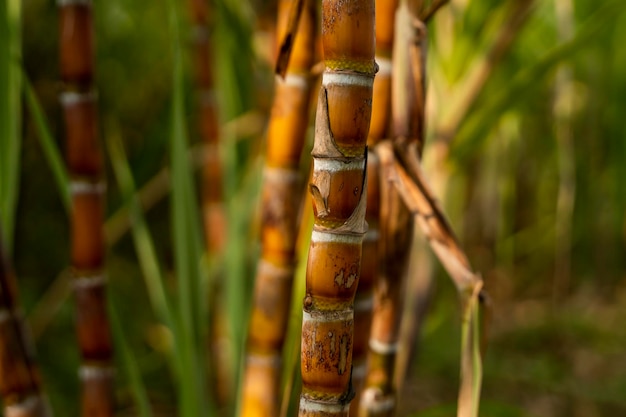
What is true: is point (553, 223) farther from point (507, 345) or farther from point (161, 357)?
point (161, 357)

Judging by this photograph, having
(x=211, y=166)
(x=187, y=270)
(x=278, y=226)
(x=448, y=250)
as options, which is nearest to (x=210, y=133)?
(x=211, y=166)

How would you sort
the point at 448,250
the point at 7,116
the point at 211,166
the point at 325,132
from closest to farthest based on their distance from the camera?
the point at 325,132 < the point at 448,250 < the point at 7,116 < the point at 211,166

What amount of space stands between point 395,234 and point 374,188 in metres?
0.03

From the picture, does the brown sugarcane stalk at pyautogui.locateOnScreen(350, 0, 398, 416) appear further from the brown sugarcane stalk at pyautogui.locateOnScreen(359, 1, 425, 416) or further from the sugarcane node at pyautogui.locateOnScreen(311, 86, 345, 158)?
the sugarcane node at pyautogui.locateOnScreen(311, 86, 345, 158)

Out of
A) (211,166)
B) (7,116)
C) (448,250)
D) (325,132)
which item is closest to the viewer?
(325,132)

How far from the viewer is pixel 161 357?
105 centimetres

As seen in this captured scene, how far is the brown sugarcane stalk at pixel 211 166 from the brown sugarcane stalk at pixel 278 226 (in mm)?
371

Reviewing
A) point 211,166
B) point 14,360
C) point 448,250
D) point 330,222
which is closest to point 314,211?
point 330,222

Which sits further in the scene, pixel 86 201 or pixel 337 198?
pixel 86 201

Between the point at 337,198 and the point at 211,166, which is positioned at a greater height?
the point at 337,198

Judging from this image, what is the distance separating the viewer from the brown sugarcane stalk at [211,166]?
884mm

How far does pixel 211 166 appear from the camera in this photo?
0.94m

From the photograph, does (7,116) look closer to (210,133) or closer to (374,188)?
(374,188)

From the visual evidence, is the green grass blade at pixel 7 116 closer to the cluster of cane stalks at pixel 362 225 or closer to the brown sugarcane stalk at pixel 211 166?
the cluster of cane stalks at pixel 362 225
